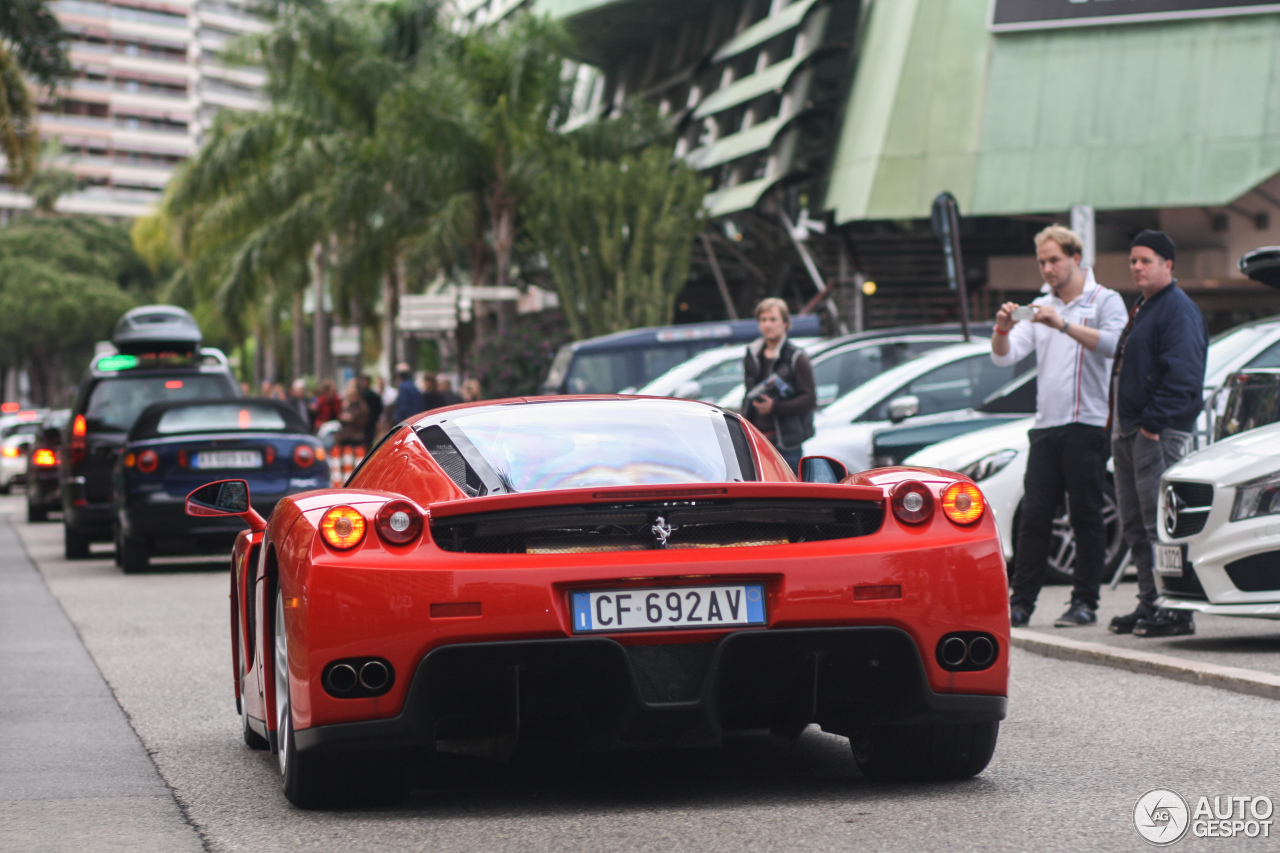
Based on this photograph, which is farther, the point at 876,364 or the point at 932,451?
the point at 876,364

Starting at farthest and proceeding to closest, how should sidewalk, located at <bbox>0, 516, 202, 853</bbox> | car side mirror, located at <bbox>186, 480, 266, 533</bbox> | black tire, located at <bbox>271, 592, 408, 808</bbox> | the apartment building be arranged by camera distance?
the apartment building
car side mirror, located at <bbox>186, 480, 266, 533</bbox>
black tire, located at <bbox>271, 592, 408, 808</bbox>
sidewalk, located at <bbox>0, 516, 202, 853</bbox>

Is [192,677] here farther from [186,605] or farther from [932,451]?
[932,451]

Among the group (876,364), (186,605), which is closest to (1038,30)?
(876,364)

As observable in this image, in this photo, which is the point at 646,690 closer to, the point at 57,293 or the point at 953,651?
the point at 953,651

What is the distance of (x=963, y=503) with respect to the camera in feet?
16.8

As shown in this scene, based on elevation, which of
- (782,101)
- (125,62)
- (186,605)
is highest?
(125,62)

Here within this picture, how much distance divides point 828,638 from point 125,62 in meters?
135

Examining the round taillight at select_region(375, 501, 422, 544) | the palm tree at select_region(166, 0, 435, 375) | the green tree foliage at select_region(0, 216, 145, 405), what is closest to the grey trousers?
the round taillight at select_region(375, 501, 422, 544)

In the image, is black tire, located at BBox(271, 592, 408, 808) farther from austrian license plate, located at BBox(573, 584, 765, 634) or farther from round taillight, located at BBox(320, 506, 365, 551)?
austrian license plate, located at BBox(573, 584, 765, 634)

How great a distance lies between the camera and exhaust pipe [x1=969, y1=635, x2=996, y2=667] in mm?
5016

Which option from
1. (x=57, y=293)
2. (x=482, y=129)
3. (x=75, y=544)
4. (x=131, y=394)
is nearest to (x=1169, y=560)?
(x=131, y=394)

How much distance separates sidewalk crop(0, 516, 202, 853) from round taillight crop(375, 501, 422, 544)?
91cm

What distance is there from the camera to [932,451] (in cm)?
1163

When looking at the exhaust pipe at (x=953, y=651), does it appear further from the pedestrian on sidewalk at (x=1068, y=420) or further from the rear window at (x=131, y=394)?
the rear window at (x=131, y=394)
